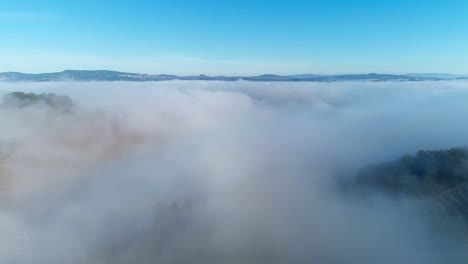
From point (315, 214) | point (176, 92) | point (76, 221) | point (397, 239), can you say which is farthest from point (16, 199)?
point (176, 92)

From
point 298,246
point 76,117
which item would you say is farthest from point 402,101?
point 76,117

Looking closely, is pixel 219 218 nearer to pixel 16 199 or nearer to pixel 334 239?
pixel 334 239

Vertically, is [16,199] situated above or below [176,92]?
below

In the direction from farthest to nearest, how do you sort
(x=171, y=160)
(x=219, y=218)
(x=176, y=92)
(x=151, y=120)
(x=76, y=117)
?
(x=176, y=92) < (x=151, y=120) < (x=76, y=117) < (x=171, y=160) < (x=219, y=218)

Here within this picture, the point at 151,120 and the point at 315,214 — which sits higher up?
the point at 151,120

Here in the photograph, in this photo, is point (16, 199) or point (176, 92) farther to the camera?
point (176, 92)

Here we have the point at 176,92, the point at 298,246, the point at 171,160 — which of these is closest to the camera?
the point at 298,246

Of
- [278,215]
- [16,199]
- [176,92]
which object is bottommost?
[278,215]

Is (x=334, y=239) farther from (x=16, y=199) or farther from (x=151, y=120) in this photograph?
(x=151, y=120)

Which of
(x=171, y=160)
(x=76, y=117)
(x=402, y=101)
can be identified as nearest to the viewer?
(x=171, y=160)
